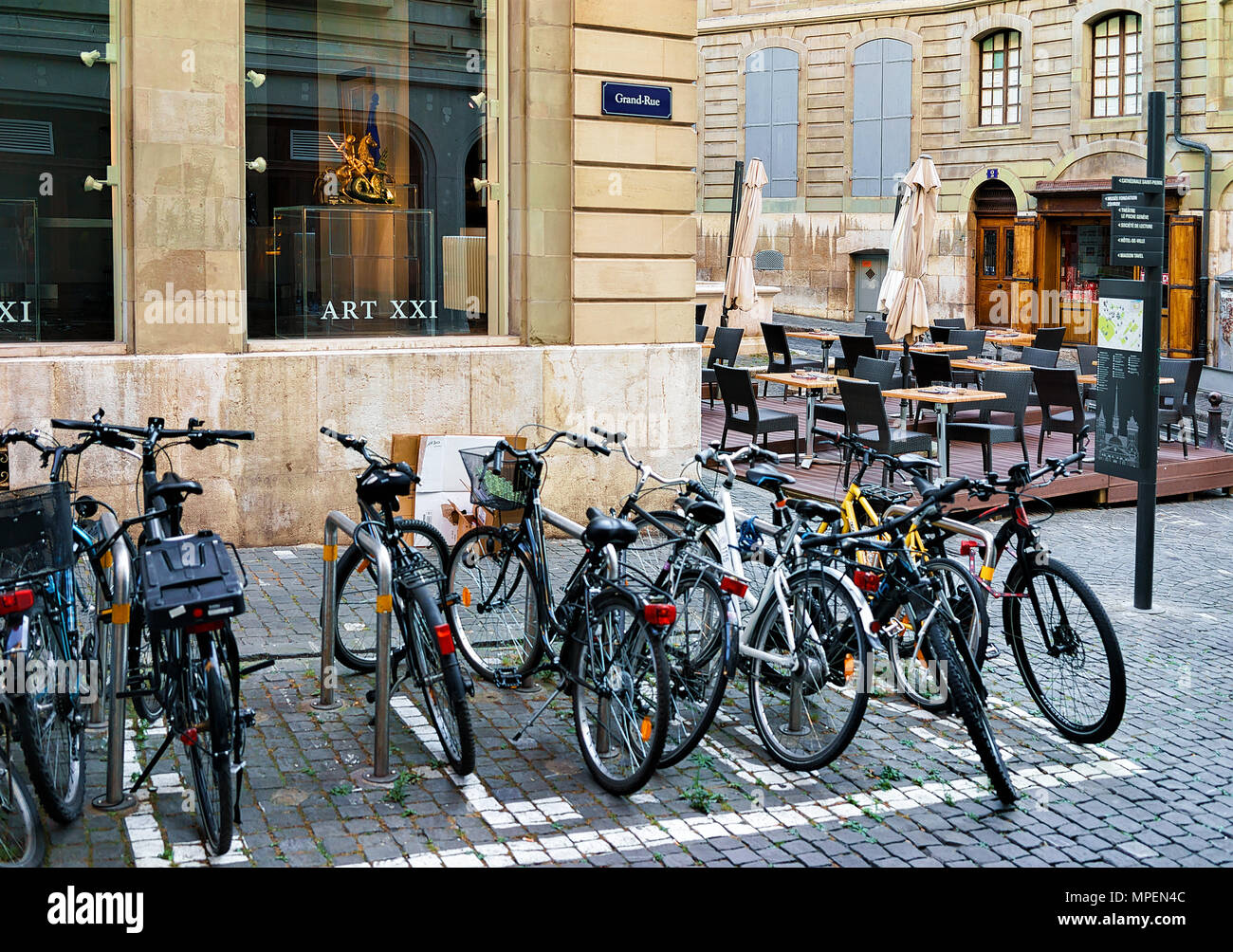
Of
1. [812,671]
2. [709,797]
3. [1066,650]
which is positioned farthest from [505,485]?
[1066,650]

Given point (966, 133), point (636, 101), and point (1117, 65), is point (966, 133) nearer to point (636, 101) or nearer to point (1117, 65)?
point (1117, 65)

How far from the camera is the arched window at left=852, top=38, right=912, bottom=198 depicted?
3541 centimetres

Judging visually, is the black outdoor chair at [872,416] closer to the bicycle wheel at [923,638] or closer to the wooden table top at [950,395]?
Answer: the wooden table top at [950,395]

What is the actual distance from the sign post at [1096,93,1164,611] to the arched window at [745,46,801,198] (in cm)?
2812

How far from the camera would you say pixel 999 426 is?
13.5 m

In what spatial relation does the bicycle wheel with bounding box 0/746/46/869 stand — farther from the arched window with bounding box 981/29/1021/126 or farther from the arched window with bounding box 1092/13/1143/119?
the arched window with bounding box 981/29/1021/126

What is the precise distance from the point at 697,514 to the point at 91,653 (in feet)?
8.33

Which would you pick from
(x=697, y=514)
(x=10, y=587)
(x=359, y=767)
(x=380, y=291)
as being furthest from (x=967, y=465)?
(x=10, y=587)

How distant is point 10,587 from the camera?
196 inches

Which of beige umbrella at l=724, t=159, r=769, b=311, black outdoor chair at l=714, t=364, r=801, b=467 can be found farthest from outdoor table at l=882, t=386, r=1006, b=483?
beige umbrella at l=724, t=159, r=769, b=311

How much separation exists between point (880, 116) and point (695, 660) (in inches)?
1225

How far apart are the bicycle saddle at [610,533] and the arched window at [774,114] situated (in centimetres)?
3208

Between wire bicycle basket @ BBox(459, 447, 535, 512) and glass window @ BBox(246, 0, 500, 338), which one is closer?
wire bicycle basket @ BBox(459, 447, 535, 512)

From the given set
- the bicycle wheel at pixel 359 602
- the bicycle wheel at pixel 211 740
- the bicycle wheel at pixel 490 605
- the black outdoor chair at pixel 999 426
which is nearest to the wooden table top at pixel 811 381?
the black outdoor chair at pixel 999 426
